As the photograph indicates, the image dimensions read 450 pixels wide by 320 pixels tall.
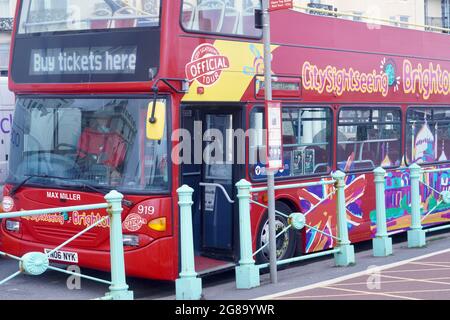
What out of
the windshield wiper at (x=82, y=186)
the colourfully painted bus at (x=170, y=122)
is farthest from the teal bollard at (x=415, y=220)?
the windshield wiper at (x=82, y=186)

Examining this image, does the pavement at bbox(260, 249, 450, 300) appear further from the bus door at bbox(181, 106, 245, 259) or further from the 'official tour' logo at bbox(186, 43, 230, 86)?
the 'official tour' logo at bbox(186, 43, 230, 86)

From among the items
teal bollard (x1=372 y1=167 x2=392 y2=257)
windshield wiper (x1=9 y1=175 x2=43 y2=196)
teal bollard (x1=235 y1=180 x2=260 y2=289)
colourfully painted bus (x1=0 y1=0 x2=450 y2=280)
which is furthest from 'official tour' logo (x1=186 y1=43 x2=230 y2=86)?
teal bollard (x1=372 y1=167 x2=392 y2=257)

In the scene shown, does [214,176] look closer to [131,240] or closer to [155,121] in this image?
[131,240]

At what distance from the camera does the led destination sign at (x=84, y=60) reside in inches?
457

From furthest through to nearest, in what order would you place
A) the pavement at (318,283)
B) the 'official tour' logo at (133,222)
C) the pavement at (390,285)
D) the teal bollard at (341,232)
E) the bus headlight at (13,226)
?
the teal bollard at (341,232)
the bus headlight at (13,226)
the 'official tour' logo at (133,222)
the pavement at (318,283)
the pavement at (390,285)

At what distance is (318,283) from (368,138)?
455cm

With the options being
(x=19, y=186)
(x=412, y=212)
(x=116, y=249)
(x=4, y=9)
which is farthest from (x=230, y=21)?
(x=4, y=9)

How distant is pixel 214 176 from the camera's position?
1283 centimetres

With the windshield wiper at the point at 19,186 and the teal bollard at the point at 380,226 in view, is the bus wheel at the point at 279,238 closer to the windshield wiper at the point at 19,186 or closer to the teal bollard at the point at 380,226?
the teal bollard at the point at 380,226

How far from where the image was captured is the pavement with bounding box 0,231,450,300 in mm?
10562

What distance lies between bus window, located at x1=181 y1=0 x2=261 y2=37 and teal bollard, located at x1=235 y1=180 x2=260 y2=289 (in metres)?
2.05

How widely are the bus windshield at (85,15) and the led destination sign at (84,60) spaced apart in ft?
0.92
